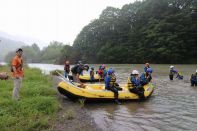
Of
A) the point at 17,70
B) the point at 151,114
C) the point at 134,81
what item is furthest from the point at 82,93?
the point at 151,114

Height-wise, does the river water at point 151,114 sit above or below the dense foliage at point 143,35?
below

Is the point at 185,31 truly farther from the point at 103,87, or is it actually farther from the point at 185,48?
the point at 103,87

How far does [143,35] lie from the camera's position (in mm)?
50906

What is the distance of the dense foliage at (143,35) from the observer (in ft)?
145

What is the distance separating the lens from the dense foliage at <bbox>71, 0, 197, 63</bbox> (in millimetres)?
44094

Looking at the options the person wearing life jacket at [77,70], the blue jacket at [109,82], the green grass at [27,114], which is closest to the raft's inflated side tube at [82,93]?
the blue jacket at [109,82]

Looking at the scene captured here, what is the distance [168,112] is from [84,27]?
5838cm

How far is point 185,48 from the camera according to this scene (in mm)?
43938

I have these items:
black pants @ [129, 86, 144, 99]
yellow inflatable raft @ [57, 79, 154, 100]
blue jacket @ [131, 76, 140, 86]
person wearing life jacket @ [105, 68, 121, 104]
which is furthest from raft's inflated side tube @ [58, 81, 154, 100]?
blue jacket @ [131, 76, 140, 86]

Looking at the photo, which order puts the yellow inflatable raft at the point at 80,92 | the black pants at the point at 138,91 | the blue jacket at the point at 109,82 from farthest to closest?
the black pants at the point at 138,91 < the blue jacket at the point at 109,82 < the yellow inflatable raft at the point at 80,92

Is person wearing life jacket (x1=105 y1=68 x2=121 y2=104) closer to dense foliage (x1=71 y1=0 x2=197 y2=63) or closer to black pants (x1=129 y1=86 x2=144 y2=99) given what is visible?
black pants (x1=129 y1=86 x2=144 y2=99)

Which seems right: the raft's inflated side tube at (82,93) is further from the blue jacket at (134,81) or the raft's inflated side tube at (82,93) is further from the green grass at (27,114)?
the green grass at (27,114)

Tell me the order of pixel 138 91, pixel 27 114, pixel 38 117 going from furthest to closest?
A: pixel 138 91
pixel 27 114
pixel 38 117

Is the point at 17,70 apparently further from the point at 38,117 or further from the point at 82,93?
the point at 82,93
